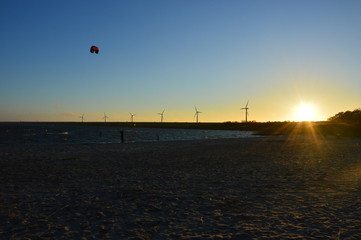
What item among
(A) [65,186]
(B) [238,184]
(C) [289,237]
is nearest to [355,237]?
(C) [289,237]

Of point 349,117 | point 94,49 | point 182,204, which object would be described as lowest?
point 182,204

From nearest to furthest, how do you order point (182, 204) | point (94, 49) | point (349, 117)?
point (182, 204)
point (94, 49)
point (349, 117)

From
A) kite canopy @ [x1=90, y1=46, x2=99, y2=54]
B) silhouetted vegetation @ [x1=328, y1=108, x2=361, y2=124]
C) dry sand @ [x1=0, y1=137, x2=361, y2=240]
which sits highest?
kite canopy @ [x1=90, y1=46, x2=99, y2=54]

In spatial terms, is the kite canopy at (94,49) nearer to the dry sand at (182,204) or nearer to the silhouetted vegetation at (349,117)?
the dry sand at (182,204)

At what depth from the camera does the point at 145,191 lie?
11.8 m

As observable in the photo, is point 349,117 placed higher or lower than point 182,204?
higher

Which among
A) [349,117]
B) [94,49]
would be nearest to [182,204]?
[94,49]

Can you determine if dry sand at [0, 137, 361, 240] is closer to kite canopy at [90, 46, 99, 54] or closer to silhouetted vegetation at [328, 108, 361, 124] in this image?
kite canopy at [90, 46, 99, 54]

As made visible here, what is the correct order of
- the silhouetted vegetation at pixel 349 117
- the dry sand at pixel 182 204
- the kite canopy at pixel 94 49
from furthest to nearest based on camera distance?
the silhouetted vegetation at pixel 349 117, the kite canopy at pixel 94 49, the dry sand at pixel 182 204

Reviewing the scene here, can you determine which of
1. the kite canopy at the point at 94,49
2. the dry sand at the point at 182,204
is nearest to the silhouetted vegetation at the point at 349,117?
the kite canopy at the point at 94,49

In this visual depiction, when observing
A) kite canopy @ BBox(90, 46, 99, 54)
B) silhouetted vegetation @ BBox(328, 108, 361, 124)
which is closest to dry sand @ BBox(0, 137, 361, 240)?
kite canopy @ BBox(90, 46, 99, 54)

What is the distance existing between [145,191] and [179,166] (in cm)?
741

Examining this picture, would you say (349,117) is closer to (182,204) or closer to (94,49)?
(94,49)

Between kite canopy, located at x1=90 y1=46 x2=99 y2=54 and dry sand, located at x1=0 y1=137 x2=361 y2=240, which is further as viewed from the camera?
kite canopy, located at x1=90 y1=46 x2=99 y2=54
